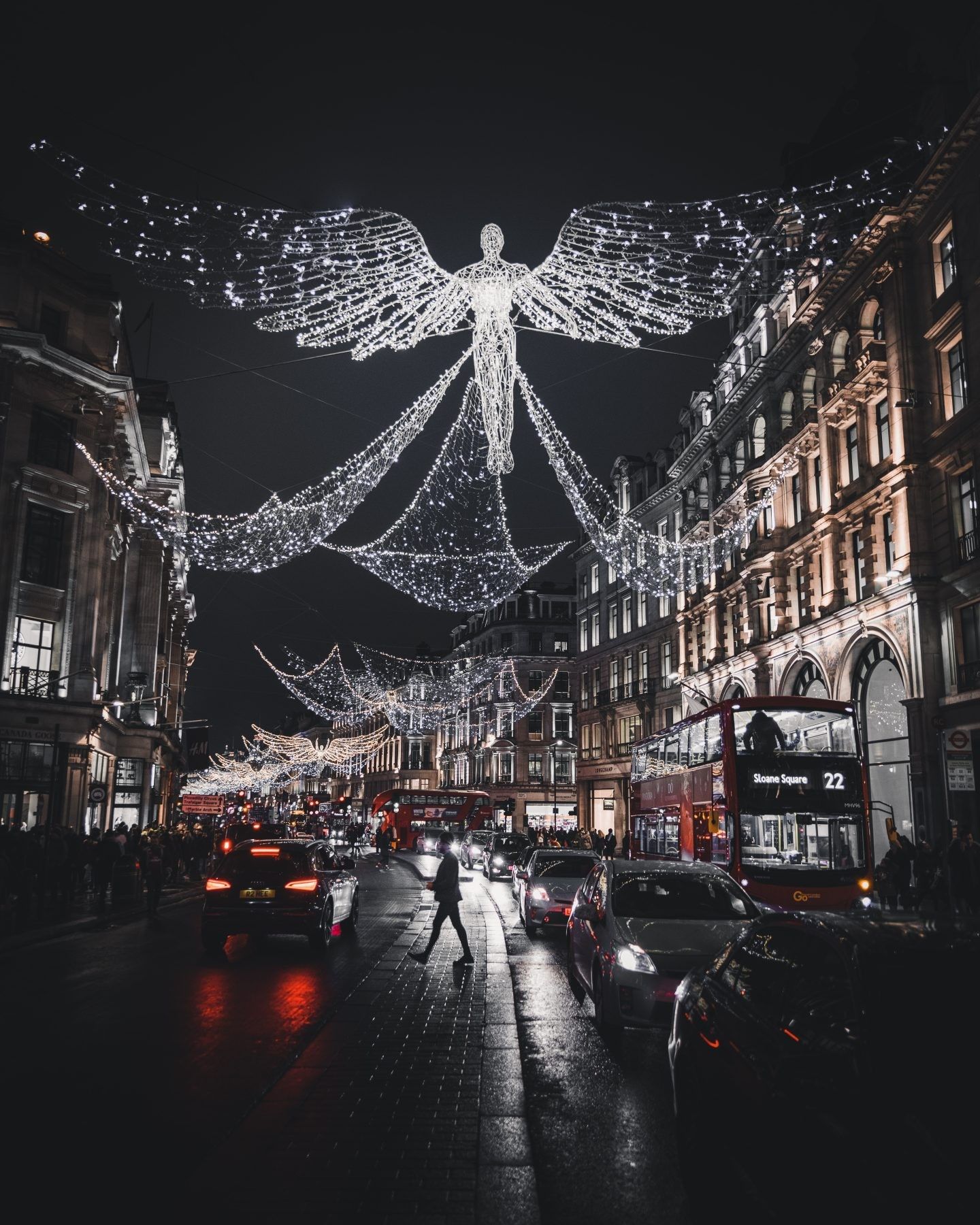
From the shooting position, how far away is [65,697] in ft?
110

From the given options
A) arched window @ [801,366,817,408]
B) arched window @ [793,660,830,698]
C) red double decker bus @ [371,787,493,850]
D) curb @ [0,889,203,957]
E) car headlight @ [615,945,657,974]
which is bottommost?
curb @ [0,889,203,957]

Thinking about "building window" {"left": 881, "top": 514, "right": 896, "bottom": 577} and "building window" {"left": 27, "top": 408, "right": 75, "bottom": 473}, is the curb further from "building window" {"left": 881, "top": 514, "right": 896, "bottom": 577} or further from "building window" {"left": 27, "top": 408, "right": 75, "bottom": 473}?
"building window" {"left": 881, "top": 514, "right": 896, "bottom": 577}

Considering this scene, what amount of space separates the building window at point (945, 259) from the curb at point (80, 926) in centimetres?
2684

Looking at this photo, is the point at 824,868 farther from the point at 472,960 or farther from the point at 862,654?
the point at 862,654

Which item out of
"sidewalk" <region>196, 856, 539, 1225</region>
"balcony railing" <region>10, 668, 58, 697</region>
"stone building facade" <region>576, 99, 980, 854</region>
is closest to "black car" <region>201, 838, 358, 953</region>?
"sidewalk" <region>196, 856, 539, 1225</region>

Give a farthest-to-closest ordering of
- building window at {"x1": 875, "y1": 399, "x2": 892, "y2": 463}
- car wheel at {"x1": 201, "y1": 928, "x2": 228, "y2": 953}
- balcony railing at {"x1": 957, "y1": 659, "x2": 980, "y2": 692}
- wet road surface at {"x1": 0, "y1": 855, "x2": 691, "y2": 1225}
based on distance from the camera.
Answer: building window at {"x1": 875, "y1": 399, "x2": 892, "y2": 463}
balcony railing at {"x1": 957, "y1": 659, "x2": 980, "y2": 692}
car wheel at {"x1": 201, "y1": 928, "x2": 228, "y2": 953}
wet road surface at {"x1": 0, "y1": 855, "x2": 691, "y2": 1225}

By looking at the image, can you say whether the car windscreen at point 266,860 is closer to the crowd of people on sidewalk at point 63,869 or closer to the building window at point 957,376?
the crowd of people on sidewalk at point 63,869

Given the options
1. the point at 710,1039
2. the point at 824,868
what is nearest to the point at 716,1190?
the point at 710,1039

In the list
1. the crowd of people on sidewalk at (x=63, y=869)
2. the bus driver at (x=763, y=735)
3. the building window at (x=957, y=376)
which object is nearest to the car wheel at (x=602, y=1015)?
the bus driver at (x=763, y=735)

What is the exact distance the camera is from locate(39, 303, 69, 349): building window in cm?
3412

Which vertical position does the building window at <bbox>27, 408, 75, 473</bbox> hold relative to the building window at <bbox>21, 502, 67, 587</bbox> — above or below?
above

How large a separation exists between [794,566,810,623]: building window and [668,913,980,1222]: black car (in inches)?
1271

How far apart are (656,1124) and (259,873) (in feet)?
32.4

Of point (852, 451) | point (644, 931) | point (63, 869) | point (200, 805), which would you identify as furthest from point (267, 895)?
point (200, 805)
